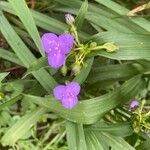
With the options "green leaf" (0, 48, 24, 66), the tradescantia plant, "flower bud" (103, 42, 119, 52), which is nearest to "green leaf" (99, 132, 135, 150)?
the tradescantia plant

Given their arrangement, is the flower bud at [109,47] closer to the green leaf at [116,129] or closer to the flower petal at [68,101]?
the flower petal at [68,101]

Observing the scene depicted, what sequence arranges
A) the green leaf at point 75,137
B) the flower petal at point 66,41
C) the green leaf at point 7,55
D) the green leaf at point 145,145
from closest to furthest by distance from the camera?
the flower petal at point 66,41
the green leaf at point 75,137
the green leaf at point 145,145
the green leaf at point 7,55

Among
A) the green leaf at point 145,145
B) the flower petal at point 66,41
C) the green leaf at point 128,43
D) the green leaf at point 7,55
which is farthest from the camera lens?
the green leaf at point 7,55

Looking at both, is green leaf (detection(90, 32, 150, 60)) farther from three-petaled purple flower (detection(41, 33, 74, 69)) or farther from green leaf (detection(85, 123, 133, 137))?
green leaf (detection(85, 123, 133, 137))

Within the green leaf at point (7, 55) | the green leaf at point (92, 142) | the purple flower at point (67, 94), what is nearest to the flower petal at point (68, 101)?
the purple flower at point (67, 94)

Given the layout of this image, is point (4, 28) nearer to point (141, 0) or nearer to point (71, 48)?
point (71, 48)

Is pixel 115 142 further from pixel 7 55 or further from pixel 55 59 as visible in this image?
pixel 7 55
